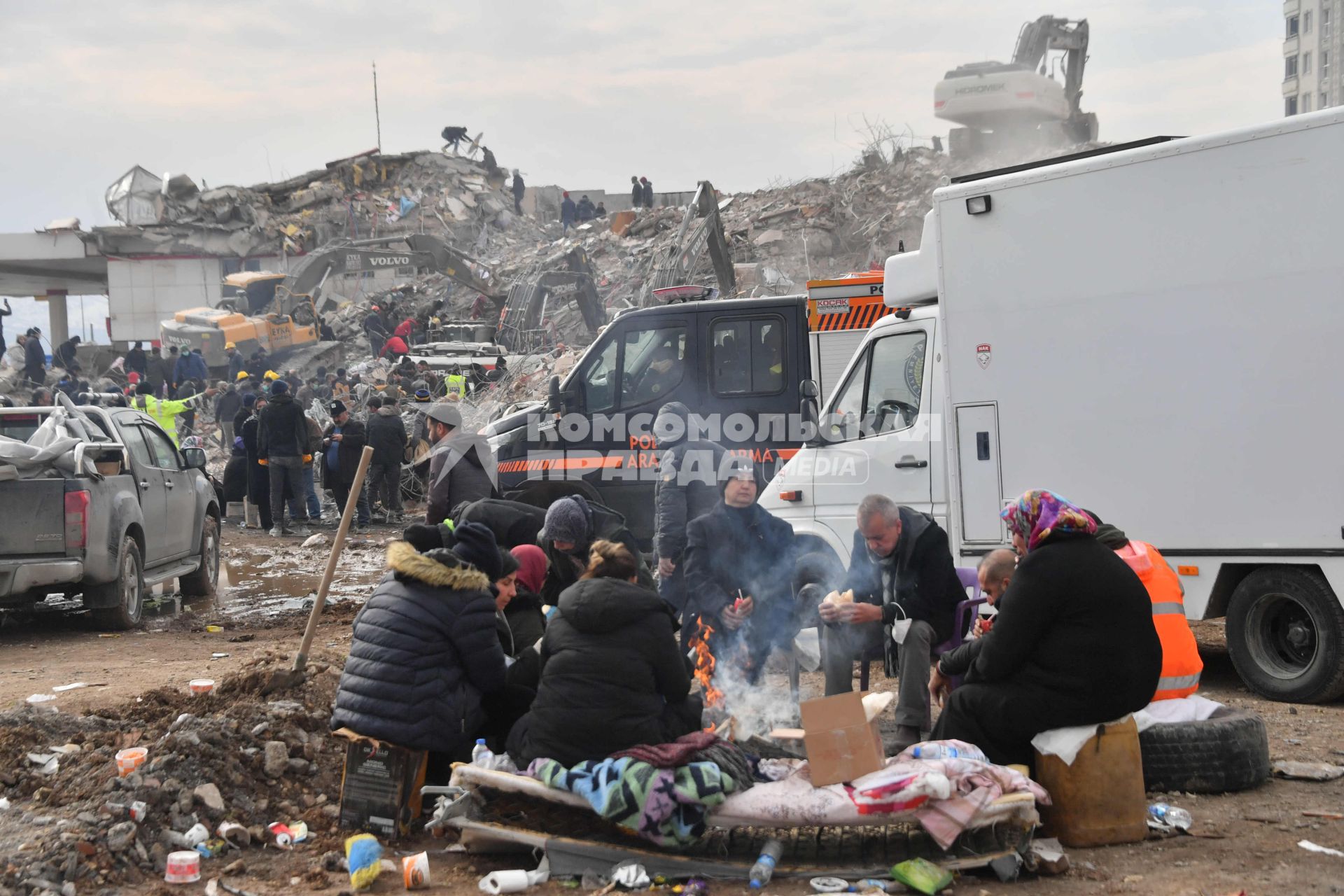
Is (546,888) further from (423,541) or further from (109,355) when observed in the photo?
(109,355)

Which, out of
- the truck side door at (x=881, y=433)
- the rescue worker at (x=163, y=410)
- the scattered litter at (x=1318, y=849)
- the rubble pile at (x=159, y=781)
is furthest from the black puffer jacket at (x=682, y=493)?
the rescue worker at (x=163, y=410)

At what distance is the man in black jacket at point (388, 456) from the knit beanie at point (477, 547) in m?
11.0

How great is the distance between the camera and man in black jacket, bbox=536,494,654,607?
637 cm

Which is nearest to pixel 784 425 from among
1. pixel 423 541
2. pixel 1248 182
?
pixel 1248 182

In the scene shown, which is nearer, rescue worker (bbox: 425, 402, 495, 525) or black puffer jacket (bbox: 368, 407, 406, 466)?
rescue worker (bbox: 425, 402, 495, 525)

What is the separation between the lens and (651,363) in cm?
1008

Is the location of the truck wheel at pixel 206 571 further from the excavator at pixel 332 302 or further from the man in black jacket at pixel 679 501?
the excavator at pixel 332 302

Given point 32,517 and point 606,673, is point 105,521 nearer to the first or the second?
point 32,517

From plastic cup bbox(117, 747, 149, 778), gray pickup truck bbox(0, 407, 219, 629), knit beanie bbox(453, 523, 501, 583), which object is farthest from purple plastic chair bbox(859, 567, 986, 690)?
gray pickup truck bbox(0, 407, 219, 629)

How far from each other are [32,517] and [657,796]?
666 cm

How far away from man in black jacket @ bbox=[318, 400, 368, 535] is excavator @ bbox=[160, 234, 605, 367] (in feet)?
31.7

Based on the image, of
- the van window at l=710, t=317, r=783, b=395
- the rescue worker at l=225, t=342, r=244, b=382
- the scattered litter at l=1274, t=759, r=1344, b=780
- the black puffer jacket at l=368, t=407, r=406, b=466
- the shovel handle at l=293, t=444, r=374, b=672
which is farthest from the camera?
the rescue worker at l=225, t=342, r=244, b=382

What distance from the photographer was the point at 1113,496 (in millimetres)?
6891

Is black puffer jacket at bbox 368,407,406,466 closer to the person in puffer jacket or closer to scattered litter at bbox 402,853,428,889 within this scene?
the person in puffer jacket
